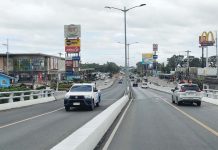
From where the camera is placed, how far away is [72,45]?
3477 inches

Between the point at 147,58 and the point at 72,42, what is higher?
the point at 72,42

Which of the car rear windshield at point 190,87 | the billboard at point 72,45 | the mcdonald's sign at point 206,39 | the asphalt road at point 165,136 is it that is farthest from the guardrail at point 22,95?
the mcdonald's sign at point 206,39

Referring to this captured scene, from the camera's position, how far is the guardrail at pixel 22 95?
31.3 m

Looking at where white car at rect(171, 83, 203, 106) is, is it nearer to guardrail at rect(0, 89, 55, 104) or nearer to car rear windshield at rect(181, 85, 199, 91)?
car rear windshield at rect(181, 85, 199, 91)

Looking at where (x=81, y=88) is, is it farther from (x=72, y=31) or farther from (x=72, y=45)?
(x=72, y=31)

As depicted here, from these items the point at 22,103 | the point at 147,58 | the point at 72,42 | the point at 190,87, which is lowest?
the point at 22,103

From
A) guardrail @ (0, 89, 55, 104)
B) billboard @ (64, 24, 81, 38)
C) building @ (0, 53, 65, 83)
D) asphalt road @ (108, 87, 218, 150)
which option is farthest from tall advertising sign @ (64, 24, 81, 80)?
asphalt road @ (108, 87, 218, 150)

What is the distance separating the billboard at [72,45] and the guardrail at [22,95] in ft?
142

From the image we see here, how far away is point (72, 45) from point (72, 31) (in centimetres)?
402

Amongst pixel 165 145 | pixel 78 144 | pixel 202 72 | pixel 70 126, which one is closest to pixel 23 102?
pixel 70 126

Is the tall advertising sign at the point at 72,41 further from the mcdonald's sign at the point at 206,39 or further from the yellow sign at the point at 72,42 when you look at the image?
the mcdonald's sign at the point at 206,39

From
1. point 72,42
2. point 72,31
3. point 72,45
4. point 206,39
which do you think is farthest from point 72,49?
point 206,39

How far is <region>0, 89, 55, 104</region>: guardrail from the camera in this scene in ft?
103

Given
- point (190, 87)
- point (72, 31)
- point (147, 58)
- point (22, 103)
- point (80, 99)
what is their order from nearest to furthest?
point (80, 99)
point (22, 103)
point (190, 87)
point (72, 31)
point (147, 58)
